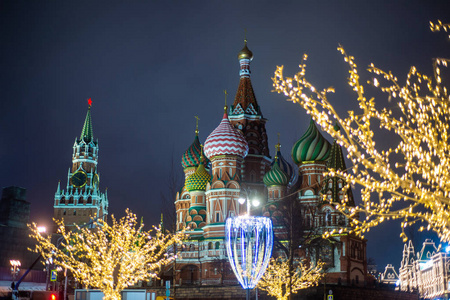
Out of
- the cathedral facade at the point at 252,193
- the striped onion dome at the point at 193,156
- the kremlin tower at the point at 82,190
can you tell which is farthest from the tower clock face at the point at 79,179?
the cathedral facade at the point at 252,193

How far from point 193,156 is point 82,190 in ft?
149

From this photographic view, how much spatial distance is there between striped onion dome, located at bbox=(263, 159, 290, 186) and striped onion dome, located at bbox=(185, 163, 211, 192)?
19.8 feet

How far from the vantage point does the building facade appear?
269 feet

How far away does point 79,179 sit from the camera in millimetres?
105875

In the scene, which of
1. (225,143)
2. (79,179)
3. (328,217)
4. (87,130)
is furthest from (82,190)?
(328,217)

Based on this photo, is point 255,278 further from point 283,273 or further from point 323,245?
point 323,245

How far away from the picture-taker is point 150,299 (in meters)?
24.4

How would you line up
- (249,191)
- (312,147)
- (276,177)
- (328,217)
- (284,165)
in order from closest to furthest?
(328,217), (276,177), (312,147), (249,191), (284,165)

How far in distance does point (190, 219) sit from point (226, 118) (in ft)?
34.8

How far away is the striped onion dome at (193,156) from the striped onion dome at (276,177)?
9110 mm

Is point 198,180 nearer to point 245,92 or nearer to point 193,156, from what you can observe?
point 193,156

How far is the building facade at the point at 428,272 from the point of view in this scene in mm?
82062

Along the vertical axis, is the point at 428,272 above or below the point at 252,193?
below

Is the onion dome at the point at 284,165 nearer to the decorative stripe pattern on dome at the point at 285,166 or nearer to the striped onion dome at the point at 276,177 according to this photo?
the decorative stripe pattern on dome at the point at 285,166
